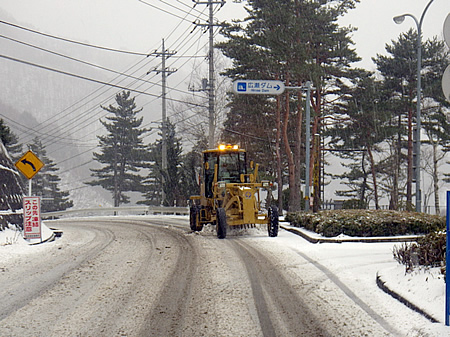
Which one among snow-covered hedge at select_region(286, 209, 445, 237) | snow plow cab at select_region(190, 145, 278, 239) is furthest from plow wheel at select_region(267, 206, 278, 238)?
snow-covered hedge at select_region(286, 209, 445, 237)

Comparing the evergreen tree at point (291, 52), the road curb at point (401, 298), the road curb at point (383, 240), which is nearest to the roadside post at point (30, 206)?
the road curb at point (383, 240)

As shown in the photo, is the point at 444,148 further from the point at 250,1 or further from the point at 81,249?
the point at 81,249

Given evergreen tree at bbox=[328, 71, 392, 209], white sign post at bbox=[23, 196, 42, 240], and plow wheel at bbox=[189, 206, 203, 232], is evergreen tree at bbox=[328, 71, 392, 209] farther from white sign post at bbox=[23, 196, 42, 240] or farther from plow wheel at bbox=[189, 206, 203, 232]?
Answer: white sign post at bbox=[23, 196, 42, 240]

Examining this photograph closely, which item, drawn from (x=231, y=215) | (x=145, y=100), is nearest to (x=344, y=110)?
(x=231, y=215)

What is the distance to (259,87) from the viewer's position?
1933cm

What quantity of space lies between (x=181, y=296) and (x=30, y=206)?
8.90 m

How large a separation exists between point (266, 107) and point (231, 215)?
20345 mm

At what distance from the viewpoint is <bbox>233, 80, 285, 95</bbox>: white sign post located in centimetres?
1905

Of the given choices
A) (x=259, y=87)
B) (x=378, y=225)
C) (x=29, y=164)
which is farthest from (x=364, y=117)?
(x=29, y=164)

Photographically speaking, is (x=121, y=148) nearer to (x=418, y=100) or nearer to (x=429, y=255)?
(x=418, y=100)

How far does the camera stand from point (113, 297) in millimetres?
7051

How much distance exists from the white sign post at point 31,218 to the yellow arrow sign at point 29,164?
0.79 metres

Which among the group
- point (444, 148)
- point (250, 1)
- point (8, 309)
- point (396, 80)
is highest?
point (250, 1)

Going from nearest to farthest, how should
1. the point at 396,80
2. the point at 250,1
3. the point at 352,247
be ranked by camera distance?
the point at 352,247 < the point at 250,1 < the point at 396,80
